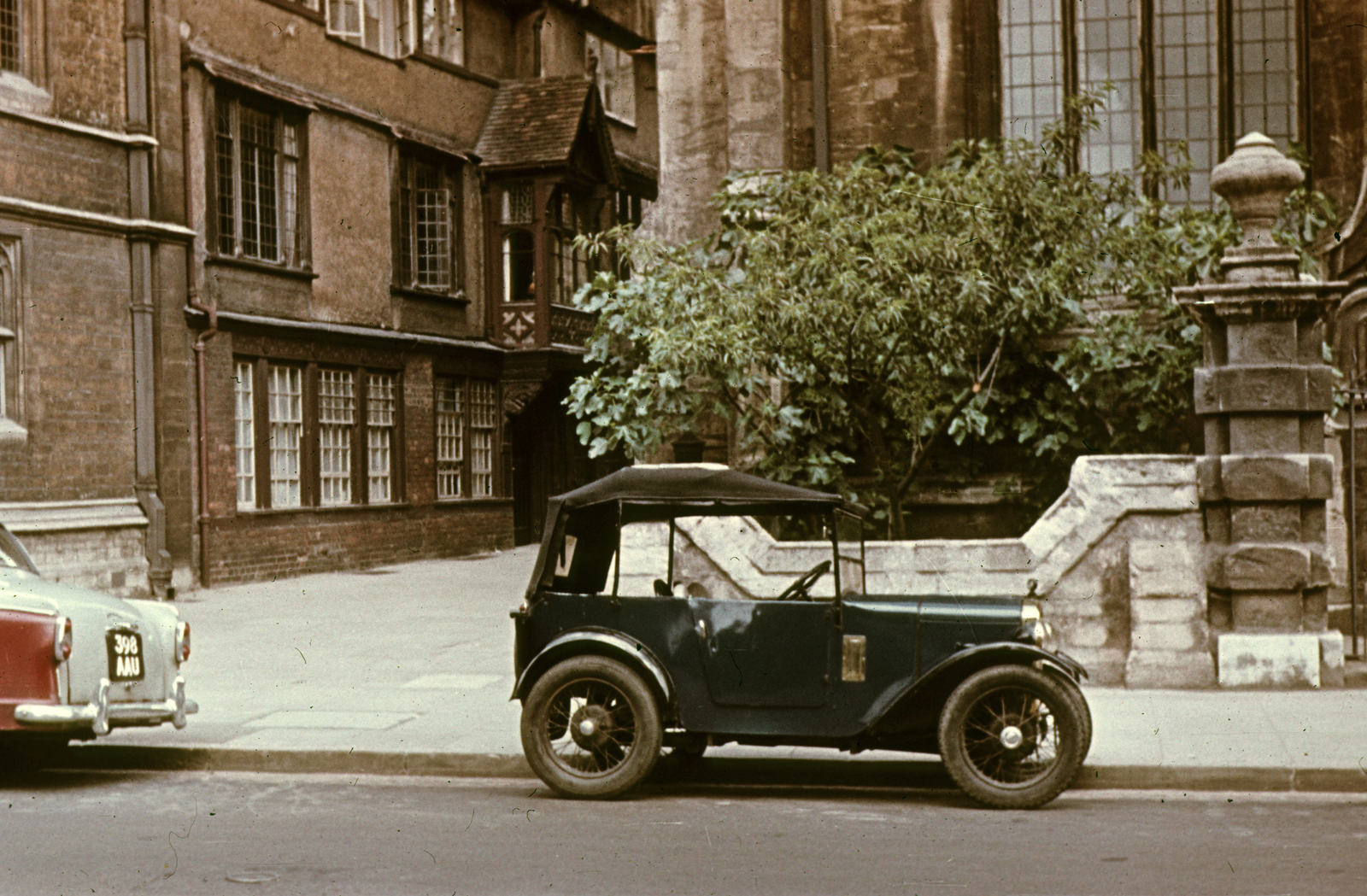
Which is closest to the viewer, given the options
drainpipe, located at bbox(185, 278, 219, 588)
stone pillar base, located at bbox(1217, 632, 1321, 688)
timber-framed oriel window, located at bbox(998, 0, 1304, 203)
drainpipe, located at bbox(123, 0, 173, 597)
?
stone pillar base, located at bbox(1217, 632, 1321, 688)

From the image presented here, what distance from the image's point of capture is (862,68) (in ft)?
56.0

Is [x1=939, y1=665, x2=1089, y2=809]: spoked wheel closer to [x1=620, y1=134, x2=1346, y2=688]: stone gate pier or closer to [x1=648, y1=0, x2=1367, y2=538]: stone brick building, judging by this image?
[x1=620, y1=134, x2=1346, y2=688]: stone gate pier

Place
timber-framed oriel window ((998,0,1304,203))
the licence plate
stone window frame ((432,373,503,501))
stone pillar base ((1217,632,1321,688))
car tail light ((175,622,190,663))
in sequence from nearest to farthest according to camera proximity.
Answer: the licence plate
car tail light ((175,622,190,663))
stone pillar base ((1217,632,1321,688))
timber-framed oriel window ((998,0,1304,203))
stone window frame ((432,373,503,501))

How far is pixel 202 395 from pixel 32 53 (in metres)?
4.95

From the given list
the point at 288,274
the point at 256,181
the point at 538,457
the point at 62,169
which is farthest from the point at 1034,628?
the point at 538,457

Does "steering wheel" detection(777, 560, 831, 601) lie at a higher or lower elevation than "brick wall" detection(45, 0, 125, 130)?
lower

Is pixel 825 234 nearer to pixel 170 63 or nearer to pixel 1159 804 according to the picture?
pixel 1159 804

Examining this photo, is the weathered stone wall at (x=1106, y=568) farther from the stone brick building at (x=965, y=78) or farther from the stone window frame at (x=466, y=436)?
the stone window frame at (x=466, y=436)

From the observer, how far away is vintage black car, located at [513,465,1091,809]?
8039 millimetres

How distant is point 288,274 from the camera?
79.6 ft

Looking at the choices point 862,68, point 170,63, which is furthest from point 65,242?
point 862,68

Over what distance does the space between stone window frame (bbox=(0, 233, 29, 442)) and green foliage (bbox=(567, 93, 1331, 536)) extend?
794 centimetres

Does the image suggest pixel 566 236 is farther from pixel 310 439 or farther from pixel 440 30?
pixel 310 439

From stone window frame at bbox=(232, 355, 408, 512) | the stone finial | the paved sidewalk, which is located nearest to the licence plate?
the paved sidewalk
